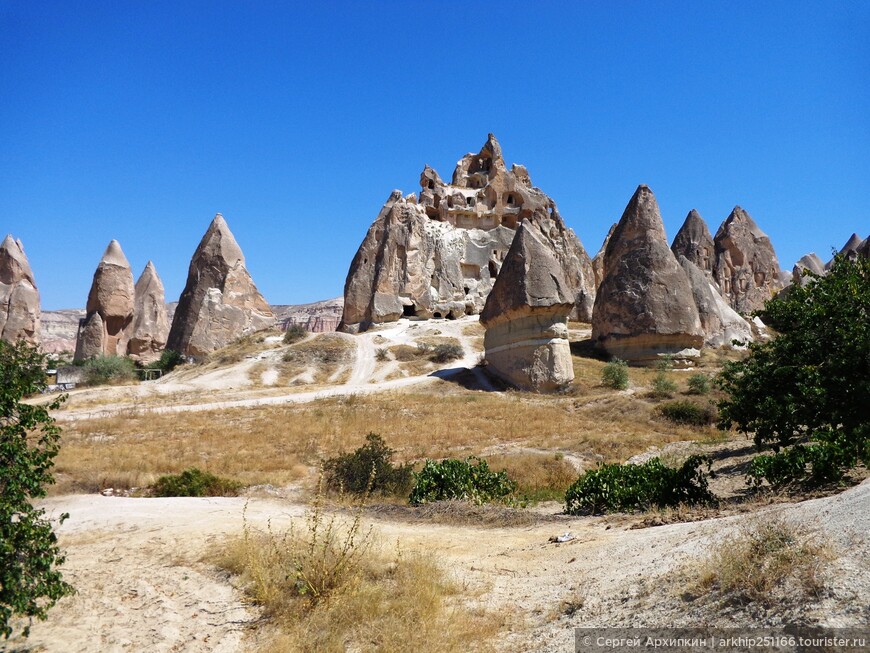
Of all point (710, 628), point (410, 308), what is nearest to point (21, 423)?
point (710, 628)

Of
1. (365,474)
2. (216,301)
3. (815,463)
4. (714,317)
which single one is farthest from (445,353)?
(815,463)

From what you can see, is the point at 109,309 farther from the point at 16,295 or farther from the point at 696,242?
the point at 696,242

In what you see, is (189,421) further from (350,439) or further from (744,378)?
(744,378)

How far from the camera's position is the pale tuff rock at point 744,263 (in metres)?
48.0

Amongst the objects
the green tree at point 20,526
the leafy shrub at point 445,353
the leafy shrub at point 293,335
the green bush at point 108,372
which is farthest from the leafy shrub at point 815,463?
the leafy shrub at point 293,335

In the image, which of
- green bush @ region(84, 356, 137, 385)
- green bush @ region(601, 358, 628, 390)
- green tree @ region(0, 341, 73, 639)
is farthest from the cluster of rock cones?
green tree @ region(0, 341, 73, 639)

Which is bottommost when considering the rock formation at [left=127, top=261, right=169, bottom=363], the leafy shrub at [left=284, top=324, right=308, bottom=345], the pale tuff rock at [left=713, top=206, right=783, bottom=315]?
the leafy shrub at [left=284, top=324, right=308, bottom=345]

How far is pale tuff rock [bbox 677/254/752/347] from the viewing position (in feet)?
99.8

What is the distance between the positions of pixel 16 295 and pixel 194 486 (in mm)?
34377

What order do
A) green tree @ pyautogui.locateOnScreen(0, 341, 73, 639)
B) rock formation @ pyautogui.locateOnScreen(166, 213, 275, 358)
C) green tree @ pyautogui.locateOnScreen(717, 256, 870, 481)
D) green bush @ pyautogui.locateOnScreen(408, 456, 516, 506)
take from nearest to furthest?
green tree @ pyautogui.locateOnScreen(0, 341, 73, 639)
green tree @ pyautogui.locateOnScreen(717, 256, 870, 481)
green bush @ pyautogui.locateOnScreen(408, 456, 516, 506)
rock formation @ pyautogui.locateOnScreen(166, 213, 275, 358)

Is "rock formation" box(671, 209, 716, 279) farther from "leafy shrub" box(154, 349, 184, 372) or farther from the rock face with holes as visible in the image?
"leafy shrub" box(154, 349, 184, 372)

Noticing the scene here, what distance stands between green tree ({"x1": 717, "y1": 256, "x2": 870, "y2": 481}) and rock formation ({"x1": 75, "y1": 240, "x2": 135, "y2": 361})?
36.7m

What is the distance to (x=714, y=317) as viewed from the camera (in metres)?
30.9

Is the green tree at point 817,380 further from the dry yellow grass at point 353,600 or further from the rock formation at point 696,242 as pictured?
the rock formation at point 696,242
